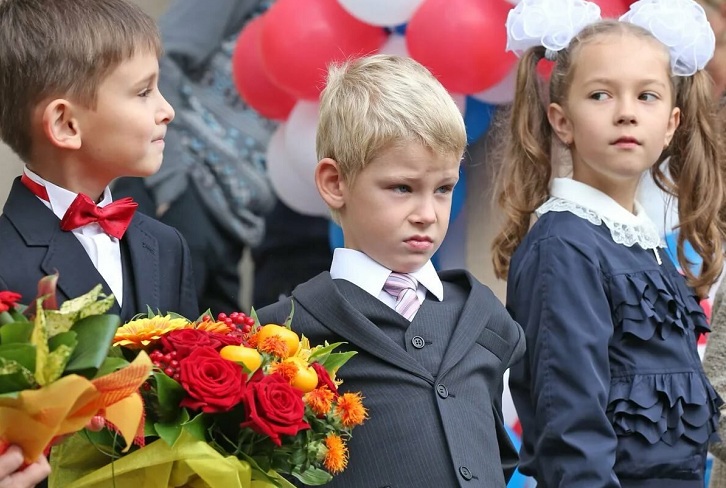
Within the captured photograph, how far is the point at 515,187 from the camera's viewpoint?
264cm

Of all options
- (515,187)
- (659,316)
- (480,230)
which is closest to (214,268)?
(480,230)

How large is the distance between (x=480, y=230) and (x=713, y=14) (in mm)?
919

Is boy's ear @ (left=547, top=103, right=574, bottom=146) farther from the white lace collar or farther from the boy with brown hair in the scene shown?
the boy with brown hair

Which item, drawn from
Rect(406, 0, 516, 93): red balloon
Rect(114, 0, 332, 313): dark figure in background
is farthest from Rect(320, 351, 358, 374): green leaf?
Rect(114, 0, 332, 313): dark figure in background

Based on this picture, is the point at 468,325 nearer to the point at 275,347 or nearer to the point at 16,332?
the point at 275,347

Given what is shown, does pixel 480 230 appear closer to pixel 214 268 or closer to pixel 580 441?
pixel 214 268

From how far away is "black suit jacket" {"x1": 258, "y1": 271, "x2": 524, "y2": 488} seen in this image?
189 cm

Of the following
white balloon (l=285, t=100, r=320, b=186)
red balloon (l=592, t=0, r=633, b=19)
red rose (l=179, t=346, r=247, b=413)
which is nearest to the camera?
red rose (l=179, t=346, r=247, b=413)

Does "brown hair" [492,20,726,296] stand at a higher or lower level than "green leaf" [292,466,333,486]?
higher

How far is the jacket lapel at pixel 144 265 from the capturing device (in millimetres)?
1975

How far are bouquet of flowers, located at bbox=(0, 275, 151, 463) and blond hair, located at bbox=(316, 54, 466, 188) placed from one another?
2.09ft

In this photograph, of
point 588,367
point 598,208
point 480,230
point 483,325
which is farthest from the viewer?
point 480,230

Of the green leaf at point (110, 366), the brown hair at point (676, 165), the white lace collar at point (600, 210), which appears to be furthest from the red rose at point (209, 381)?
the brown hair at point (676, 165)

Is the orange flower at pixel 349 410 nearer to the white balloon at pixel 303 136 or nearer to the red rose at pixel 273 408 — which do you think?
the red rose at pixel 273 408
